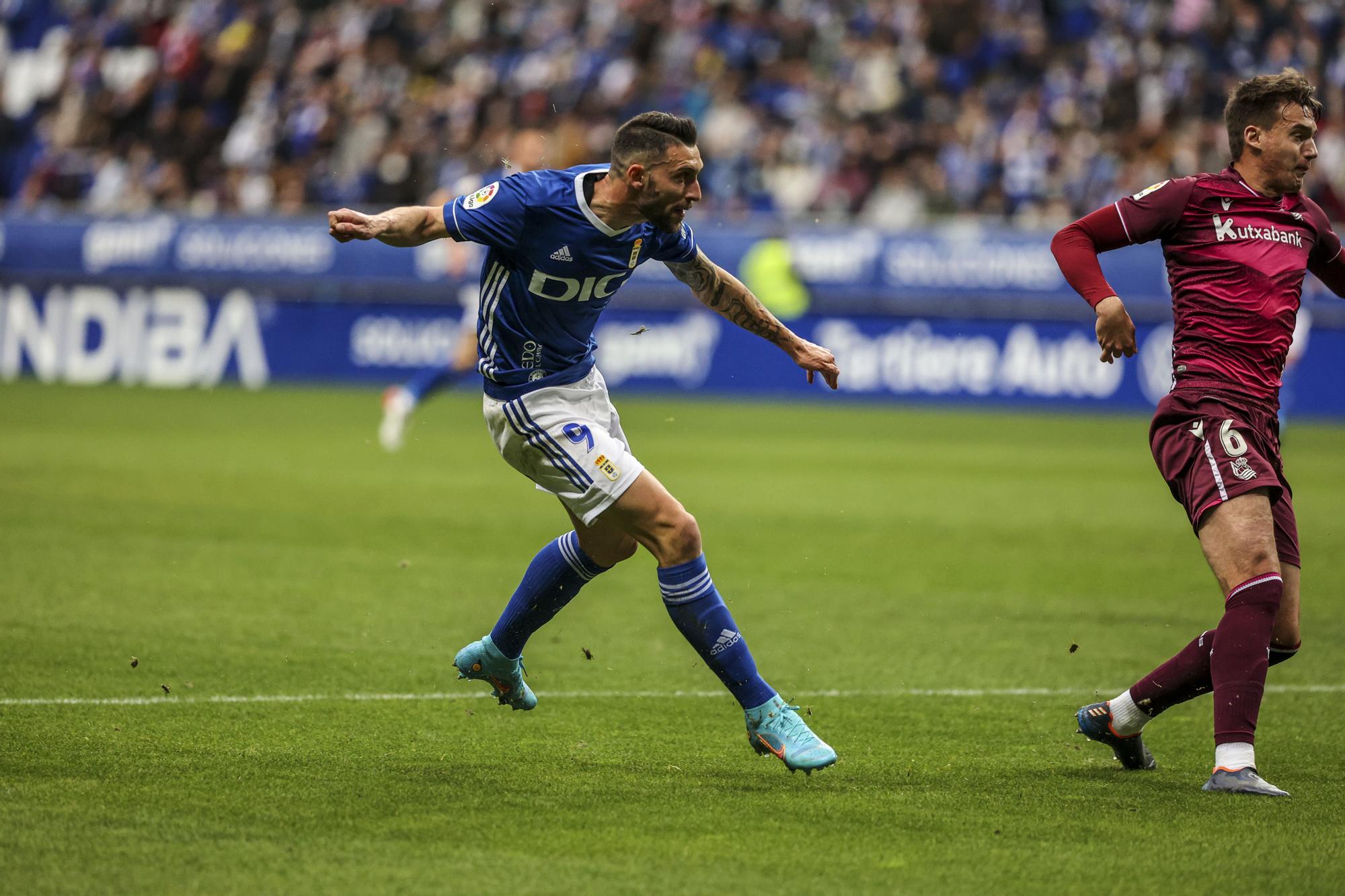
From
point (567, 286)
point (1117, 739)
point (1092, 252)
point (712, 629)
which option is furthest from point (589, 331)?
point (1117, 739)

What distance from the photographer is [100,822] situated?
4.62 meters

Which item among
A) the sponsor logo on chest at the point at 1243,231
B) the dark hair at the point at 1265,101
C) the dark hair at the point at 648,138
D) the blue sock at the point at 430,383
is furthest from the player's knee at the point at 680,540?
the blue sock at the point at 430,383

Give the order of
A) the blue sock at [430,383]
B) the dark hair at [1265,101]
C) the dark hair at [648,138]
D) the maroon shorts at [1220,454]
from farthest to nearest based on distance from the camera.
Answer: the blue sock at [430,383] → the dark hair at [648,138] → the dark hair at [1265,101] → the maroon shorts at [1220,454]

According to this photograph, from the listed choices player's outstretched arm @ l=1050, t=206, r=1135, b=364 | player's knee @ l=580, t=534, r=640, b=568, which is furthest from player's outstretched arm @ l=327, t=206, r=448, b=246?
player's outstretched arm @ l=1050, t=206, r=1135, b=364

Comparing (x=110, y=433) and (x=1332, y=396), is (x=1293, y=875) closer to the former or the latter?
(x=110, y=433)

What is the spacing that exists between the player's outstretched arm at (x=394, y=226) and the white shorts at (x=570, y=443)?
70cm

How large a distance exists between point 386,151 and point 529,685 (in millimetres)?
18071

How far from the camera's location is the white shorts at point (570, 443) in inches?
221

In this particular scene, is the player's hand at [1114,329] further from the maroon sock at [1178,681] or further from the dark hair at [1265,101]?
the maroon sock at [1178,681]

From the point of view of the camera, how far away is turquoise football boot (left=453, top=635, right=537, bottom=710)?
6207mm

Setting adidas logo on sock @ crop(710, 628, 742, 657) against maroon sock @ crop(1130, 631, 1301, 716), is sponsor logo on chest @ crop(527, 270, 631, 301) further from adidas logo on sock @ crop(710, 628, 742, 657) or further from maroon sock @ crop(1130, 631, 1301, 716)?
maroon sock @ crop(1130, 631, 1301, 716)

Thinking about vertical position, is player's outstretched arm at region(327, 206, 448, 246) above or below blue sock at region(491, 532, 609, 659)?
above

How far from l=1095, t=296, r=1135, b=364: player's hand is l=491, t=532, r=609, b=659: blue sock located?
6.52 feet

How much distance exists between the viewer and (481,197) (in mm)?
5547
